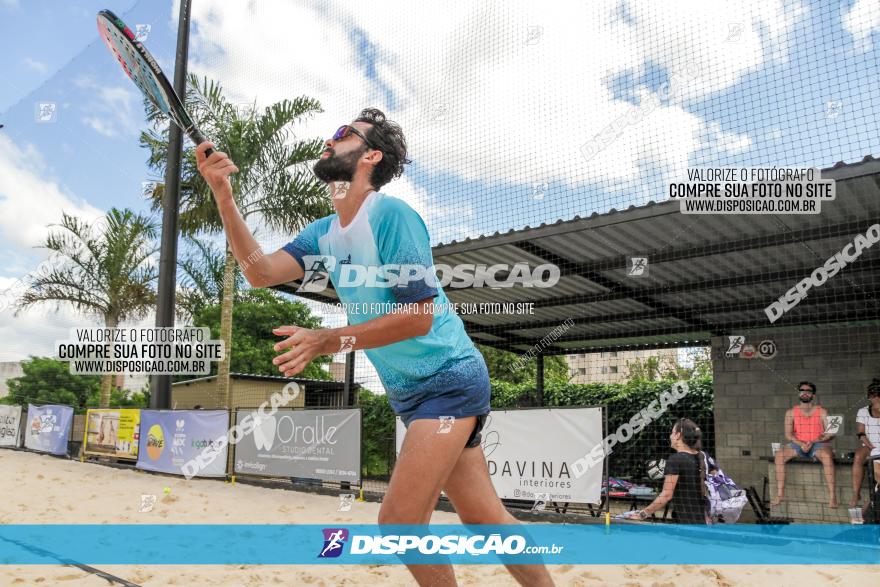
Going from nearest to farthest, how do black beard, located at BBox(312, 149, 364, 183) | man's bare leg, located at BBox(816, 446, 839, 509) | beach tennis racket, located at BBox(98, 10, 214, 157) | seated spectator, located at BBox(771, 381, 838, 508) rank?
black beard, located at BBox(312, 149, 364, 183) < beach tennis racket, located at BBox(98, 10, 214, 157) < man's bare leg, located at BBox(816, 446, 839, 509) < seated spectator, located at BBox(771, 381, 838, 508)

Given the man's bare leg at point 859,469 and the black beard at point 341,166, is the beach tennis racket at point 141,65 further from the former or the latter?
the man's bare leg at point 859,469

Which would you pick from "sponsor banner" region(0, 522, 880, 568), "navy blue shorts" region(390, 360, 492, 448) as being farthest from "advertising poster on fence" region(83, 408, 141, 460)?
"navy blue shorts" region(390, 360, 492, 448)

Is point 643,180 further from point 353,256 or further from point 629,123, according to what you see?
point 353,256

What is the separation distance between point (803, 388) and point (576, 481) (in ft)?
12.8

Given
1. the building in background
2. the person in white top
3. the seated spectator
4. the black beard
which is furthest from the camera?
the building in background

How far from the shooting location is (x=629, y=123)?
22.1ft

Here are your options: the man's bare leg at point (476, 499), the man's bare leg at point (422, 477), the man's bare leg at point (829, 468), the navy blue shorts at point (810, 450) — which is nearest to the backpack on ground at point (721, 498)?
the man's bare leg at point (829, 468)

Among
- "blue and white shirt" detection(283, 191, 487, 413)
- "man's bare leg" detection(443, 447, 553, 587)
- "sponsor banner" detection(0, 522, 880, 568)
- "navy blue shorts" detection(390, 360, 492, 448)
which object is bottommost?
"sponsor banner" detection(0, 522, 880, 568)

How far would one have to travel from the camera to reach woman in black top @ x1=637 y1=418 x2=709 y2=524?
6.44 meters

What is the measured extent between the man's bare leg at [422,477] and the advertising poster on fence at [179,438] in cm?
866

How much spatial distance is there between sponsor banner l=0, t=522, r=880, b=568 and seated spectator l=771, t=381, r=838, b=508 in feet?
6.19

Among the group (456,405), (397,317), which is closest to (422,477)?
(456,405)

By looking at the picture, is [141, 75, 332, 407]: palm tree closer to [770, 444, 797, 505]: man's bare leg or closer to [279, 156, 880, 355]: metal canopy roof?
[279, 156, 880, 355]: metal canopy roof

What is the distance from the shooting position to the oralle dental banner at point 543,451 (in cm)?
678
